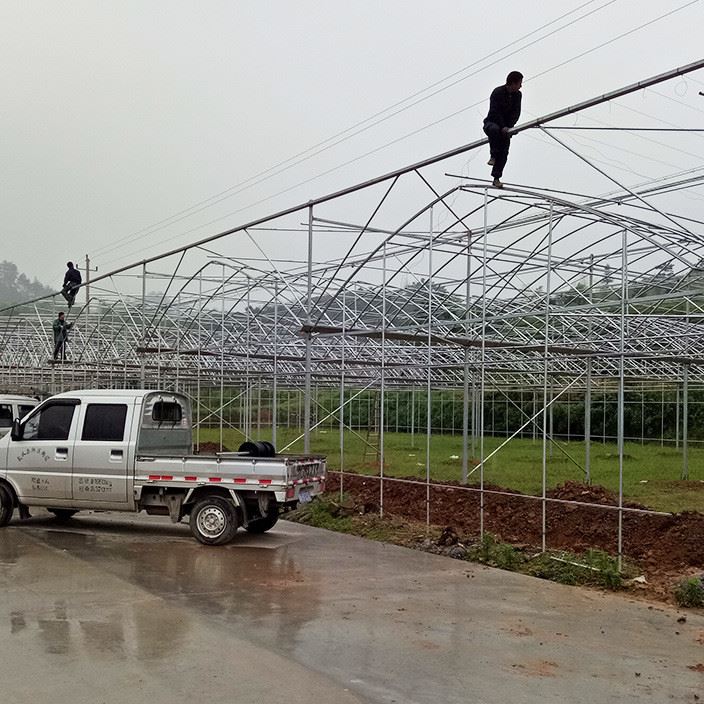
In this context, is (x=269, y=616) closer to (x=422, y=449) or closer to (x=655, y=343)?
(x=655, y=343)

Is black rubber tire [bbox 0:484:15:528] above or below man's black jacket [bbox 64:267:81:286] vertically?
below

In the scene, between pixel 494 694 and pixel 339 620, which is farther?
pixel 339 620

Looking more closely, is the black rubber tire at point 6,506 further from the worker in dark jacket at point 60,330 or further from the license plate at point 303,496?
the worker in dark jacket at point 60,330

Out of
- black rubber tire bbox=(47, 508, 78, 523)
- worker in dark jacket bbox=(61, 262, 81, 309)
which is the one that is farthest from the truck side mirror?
worker in dark jacket bbox=(61, 262, 81, 309)

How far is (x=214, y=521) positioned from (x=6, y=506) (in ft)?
10.7

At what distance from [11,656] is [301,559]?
178 inches

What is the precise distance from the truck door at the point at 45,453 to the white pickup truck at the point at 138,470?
14 millimetres

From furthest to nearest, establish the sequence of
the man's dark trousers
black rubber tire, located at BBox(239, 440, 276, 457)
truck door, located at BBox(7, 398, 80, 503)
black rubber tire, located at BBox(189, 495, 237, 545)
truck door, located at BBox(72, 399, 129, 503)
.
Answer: black rubber tire, located at BBox(239, 440, 276, 457)
truck door, located at BBox(7, 398, 80, 503)
truck door, located at BBox(72, 399, 129, 503)
black rubber tire, located at BBox(189, 495, 237, 545)
the man's dark trousers

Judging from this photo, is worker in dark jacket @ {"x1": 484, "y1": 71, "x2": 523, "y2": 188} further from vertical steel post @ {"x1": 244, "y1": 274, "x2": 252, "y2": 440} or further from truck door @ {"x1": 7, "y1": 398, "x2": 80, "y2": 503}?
vertical steel post @ {"x1": 244, "y1": 274, "x2": 252, "y2": 440}

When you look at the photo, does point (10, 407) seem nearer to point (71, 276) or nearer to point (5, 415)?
point (5, 415)

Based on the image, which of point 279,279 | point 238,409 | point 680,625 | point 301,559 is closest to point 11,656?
point 301,559

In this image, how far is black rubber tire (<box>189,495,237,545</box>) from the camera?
431 inches

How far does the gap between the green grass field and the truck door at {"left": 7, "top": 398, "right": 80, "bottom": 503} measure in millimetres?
8333

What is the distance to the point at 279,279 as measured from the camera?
17.0 meters
